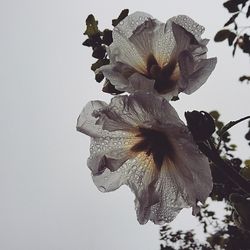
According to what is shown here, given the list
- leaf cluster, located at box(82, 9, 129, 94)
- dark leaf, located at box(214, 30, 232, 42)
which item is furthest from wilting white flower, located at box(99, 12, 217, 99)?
dark leaf, located at box(214, 30, 232, 42)

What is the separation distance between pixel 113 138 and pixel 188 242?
3828mm

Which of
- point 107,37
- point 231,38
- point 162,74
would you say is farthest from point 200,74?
point 231,38

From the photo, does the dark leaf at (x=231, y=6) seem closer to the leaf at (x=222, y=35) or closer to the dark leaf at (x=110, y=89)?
the leaf at (x=222, y=35)

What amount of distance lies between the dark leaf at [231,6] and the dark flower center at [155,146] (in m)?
1.26

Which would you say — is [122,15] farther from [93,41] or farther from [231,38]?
[231,38]

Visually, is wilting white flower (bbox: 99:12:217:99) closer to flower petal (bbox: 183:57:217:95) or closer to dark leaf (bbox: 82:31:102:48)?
flower petal (bbox: 183:57:217:95)

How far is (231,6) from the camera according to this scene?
7.01ft

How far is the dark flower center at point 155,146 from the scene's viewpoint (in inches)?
40.6

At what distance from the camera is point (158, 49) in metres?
1.07

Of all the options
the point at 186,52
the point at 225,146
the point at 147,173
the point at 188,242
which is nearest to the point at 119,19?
the point at 186,52

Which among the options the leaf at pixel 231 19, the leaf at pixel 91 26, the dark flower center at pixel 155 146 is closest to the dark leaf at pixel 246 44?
the leaf at pixel 231 19

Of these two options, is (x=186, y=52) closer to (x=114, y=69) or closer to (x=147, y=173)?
(x=114, y=69)

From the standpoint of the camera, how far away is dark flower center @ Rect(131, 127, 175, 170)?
1031 millimetres

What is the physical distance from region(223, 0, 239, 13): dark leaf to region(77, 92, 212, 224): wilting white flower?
1.27 m
